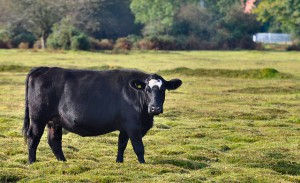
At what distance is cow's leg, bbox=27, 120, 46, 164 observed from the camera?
44.8 ft

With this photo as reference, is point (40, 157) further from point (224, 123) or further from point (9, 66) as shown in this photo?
point (9, 66)

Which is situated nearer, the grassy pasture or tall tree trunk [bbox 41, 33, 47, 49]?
the grassy pasture

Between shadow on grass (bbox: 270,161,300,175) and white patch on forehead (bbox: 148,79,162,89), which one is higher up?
white patch on forehead (bbox: 148,79,162,89)

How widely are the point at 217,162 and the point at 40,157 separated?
319cm

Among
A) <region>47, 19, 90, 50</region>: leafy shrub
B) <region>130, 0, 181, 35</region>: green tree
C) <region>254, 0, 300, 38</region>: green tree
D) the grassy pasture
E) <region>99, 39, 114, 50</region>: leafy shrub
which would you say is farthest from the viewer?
<region>130, 0, 181, 35</region>: green tree

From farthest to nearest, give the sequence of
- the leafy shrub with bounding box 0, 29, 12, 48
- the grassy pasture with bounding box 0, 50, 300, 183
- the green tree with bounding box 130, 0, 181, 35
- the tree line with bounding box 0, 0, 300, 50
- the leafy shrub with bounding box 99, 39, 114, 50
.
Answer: the green tree with bounding box 130, 0, 181, 35 < the leafy shrub with bounding box 99, 39, 114, 50 < the tree line with bounding box 0, 0, 300, 50 < the leafy shrub with bounding box 0, 29, 12, 48 < the grassy pasture with bounding box 0, 50, 300, 183

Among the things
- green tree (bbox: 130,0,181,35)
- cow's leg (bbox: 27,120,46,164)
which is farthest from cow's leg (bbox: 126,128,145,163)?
green tree (bbox: 130,0,181,35)

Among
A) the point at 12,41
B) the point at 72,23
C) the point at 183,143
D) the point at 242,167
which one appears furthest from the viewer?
the point at 72,23

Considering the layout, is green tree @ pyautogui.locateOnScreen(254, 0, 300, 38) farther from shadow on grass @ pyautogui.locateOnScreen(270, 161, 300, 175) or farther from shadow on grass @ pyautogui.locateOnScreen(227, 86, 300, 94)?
shadow on grass @ pyautogui.locateOnScreen(270, 161, 300, 175)

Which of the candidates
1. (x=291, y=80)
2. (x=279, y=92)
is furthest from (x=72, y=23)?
(x=279, y=92)

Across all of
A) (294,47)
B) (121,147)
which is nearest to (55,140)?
(121,147)

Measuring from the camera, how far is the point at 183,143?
16.8 metres

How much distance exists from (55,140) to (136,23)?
82.3 meters

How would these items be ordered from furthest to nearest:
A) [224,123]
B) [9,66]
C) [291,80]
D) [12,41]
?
[12,41], [9,66], [291,80], [224,123]
